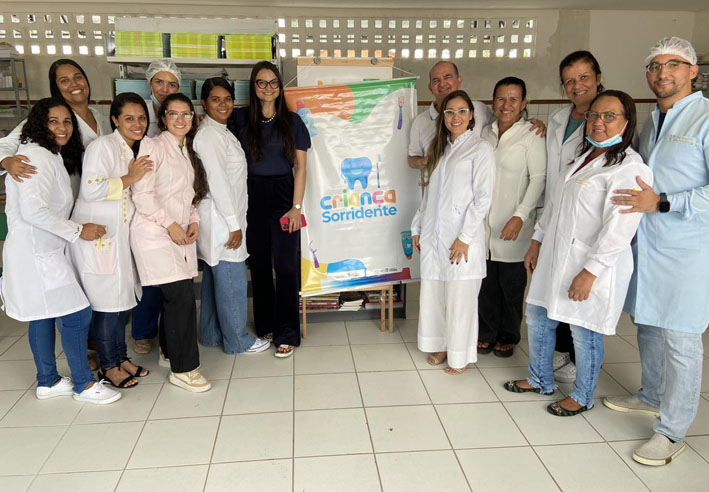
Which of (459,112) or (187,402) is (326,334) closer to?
(187,402)

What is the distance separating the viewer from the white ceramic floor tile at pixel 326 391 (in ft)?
8.44

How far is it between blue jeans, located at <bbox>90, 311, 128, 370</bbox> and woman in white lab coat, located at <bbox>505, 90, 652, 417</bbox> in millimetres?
2235

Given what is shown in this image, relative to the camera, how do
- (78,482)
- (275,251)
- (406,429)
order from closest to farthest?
(78,482), (406,429), (275,251)

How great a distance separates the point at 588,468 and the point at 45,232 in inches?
105

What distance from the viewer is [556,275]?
2.30m

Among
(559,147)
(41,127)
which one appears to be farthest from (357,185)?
(41,127)

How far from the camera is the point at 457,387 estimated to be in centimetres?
274

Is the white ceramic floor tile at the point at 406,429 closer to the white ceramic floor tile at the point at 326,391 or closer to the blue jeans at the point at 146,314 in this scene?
the white ceramic floor tile at the point at 326,391

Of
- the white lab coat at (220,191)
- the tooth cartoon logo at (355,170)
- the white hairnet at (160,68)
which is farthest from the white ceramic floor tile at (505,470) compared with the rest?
the white hairnet at (160,68)

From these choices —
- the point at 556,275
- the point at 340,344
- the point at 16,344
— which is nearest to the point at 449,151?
the point at 556,275

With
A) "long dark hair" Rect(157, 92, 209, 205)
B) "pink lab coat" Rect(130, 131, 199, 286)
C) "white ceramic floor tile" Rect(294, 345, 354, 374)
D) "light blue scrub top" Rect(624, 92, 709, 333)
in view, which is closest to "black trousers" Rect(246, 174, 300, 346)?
"white ceramic floor tile" Rect(294, 345, 354, 374)

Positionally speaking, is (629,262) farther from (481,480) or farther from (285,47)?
(285,47)

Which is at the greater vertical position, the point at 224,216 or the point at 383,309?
the point at 224,216

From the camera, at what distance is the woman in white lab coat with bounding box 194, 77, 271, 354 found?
275 centimetres
